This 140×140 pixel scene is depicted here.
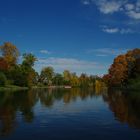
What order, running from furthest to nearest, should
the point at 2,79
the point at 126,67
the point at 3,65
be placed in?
the point at 126,67
the point at 3,65
the point at 2,79

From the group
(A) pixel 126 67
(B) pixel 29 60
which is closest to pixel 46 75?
(B) pixel 29 60

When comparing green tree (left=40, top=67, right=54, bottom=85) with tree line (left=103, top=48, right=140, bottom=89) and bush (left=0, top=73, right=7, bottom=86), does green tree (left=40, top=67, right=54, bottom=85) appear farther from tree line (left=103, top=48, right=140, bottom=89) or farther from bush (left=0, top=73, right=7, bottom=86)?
bush (left=0, top=73, right=7, bottom=86)

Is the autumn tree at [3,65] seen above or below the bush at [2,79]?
above

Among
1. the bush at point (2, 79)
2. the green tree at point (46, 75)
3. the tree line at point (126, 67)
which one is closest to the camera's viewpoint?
the bush at point (2, 79)

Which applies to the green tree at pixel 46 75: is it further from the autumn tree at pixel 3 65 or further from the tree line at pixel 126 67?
the tree line at pixel 126 67

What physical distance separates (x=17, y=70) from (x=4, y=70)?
334 inches

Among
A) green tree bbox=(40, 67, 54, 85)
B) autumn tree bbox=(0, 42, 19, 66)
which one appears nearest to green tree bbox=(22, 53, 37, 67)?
autumn tree bbox=(0, 42, 19, 66)

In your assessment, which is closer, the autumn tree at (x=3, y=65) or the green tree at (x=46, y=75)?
the autumn tree at (x=3, y=65)

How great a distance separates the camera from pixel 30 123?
917 inches

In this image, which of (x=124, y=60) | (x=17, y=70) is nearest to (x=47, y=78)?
(x=17, y=70)

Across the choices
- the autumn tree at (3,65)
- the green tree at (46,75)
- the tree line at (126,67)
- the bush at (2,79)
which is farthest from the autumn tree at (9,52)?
the green tree at (46,75)

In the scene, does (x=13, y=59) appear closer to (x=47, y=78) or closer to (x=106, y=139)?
(x=47, y=78)

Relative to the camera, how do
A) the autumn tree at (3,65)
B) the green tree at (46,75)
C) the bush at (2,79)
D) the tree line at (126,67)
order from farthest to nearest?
the green tree at (46,75), the autumn tree at (3,65), the tree line at (126,67), the bush at (2,79)

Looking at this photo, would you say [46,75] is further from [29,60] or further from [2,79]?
[2,79]
